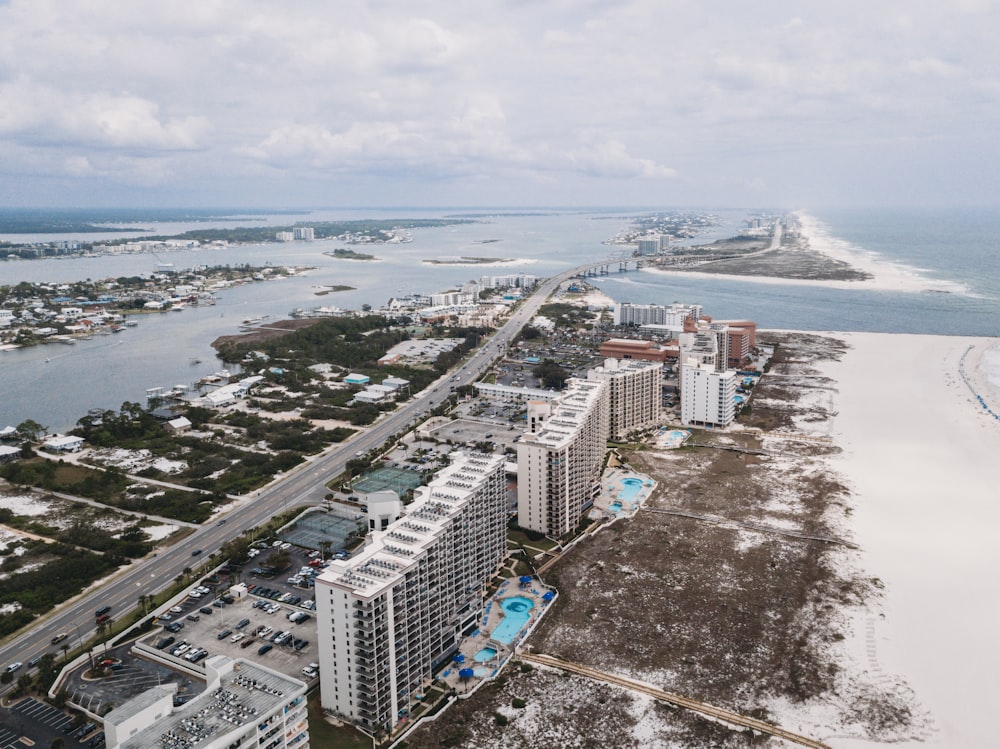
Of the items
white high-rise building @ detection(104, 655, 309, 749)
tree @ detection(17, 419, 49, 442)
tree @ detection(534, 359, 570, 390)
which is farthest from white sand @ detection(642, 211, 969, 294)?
white high-rise building @ detection(104, 655, 309, 749)

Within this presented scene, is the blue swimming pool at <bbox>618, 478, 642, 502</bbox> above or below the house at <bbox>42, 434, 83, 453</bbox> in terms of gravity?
below

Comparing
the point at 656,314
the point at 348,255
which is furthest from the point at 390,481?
the point at 348,255

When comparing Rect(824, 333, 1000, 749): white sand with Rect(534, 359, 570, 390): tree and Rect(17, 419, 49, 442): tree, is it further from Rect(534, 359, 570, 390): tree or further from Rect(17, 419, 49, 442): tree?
Rect(17, 419, 49, 442): tree

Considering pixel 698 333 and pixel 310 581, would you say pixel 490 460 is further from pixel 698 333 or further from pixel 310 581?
pixel 698 333

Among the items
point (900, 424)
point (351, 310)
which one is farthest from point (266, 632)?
point (351, 310)

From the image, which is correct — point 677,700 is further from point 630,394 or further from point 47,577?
point 630,394

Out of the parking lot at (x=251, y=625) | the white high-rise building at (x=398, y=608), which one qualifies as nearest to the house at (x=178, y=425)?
the parking lot at (x=251, y=625)

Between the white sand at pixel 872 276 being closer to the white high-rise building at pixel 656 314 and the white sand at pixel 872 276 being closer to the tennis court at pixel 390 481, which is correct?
the white high-rise building at pixel 656 314
